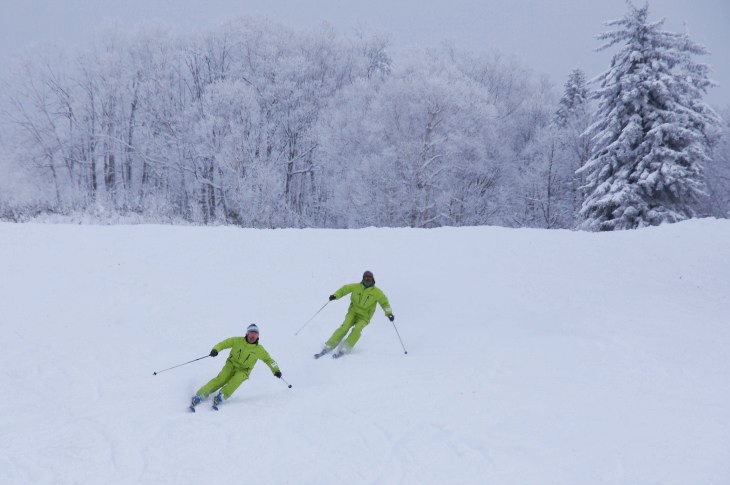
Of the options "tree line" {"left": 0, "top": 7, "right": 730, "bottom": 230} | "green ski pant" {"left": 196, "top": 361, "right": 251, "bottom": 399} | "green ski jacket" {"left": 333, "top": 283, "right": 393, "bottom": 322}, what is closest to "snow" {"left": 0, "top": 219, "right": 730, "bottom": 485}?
"green ski pant" {"left": 196, "top": 361, "right": 251, "bottom": 399}

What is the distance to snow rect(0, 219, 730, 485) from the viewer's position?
18.4 feet

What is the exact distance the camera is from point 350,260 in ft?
46.8

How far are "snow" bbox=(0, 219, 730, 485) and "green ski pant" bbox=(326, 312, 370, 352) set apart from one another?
0.30 meters

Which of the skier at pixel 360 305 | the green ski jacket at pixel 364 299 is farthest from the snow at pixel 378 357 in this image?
the green ski jacket at pixel 364 299

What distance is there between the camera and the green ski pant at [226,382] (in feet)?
24.7

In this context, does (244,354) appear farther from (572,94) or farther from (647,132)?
(572,94)

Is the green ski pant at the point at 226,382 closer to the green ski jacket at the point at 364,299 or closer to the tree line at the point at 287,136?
the green ski jacket at the point at 364,299

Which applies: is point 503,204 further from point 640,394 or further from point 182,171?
point 640,394

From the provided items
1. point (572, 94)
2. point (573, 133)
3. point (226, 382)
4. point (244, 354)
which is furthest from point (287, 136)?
point (226, 382)

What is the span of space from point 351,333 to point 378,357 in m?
0.74

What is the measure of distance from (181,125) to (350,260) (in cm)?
2212

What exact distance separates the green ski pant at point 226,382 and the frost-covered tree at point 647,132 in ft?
57.4

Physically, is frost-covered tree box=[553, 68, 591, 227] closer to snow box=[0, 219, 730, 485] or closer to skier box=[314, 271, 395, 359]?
snow box=[0, 219, 730, 485]

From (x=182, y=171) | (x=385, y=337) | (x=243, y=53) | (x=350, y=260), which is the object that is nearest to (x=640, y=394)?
(x=385, y=337)
